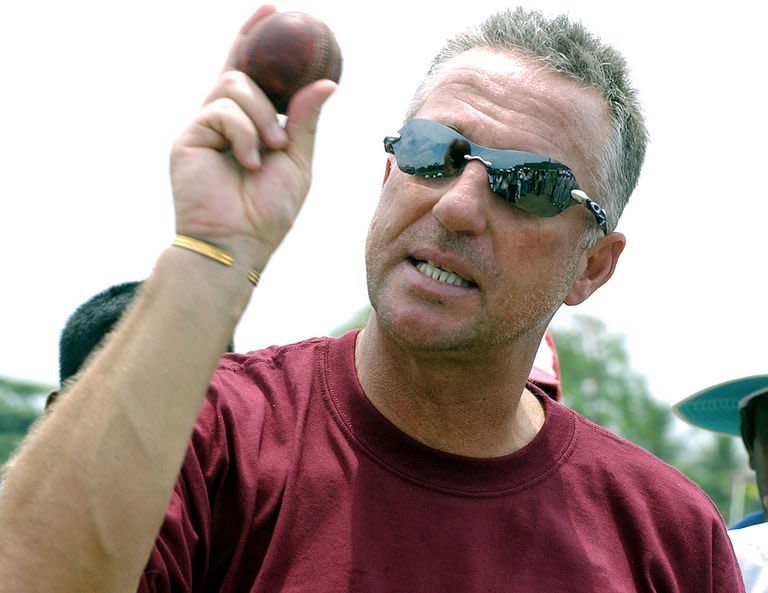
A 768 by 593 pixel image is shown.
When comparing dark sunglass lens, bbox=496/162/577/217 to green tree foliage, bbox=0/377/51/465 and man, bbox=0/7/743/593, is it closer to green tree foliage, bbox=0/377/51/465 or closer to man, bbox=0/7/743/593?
man, bbox=0/7/743/593

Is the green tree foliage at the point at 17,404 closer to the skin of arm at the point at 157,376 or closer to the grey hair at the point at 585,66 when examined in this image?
the grey hair at the point at 585,66

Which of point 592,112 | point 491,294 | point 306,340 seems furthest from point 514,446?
point 592,112

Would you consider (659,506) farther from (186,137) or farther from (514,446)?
(186,137)

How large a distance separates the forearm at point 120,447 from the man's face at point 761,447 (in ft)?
11.1

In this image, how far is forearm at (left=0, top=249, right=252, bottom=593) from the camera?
80.6 inches

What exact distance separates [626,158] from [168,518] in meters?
1.76

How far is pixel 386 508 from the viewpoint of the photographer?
2.73m

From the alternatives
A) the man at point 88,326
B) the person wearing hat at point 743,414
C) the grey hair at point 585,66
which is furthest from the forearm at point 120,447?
the person wearing hat at point 743,414

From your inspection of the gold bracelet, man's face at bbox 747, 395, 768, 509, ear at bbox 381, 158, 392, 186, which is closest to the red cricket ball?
the gold bracelet

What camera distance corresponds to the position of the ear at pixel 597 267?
3.51 m

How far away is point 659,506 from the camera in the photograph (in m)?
3.05

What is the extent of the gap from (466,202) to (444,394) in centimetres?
47

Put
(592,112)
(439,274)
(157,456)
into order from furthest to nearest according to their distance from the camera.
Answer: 1. (592,112)
2. (439,274)
3. (157,456)

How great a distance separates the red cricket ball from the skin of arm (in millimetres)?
58
